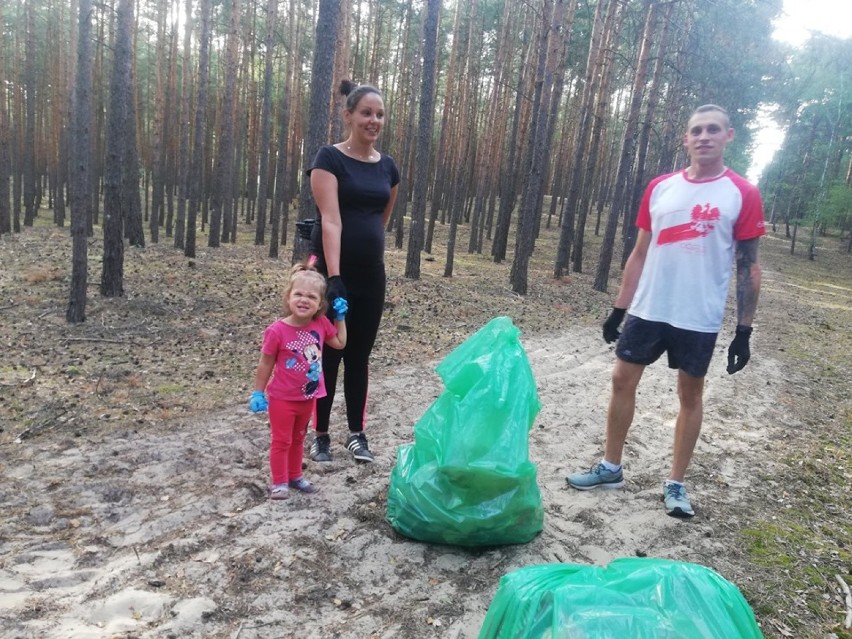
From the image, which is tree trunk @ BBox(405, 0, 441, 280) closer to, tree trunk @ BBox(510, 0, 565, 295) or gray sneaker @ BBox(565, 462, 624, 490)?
tree trunk @ BBox(510, 0, 565, 295)

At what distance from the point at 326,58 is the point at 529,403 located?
246 inches

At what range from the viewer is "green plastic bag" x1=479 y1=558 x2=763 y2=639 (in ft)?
3.82

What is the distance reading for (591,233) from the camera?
2681 cm

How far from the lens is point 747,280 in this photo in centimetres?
294

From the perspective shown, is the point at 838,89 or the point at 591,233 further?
the point at 838,89

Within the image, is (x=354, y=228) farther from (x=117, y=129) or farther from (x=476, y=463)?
→ (x=117, y=129)

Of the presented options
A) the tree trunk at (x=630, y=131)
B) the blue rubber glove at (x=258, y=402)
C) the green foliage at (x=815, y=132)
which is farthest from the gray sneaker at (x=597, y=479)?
the green foliage at (x=815, y=132)

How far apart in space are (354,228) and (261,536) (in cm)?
164

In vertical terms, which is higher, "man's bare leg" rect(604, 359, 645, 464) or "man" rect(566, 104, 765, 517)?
"man" rect(566, 104, 765, 517)

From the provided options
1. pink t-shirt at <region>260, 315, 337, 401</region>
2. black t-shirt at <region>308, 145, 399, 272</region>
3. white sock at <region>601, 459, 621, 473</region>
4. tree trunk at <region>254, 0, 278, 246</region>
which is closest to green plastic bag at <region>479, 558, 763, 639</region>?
pink t-shirt at <region>260, 315, 337, 401</region>

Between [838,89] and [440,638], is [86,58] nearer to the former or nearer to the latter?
[440,638]

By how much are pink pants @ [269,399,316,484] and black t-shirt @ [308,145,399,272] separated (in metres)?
0.79

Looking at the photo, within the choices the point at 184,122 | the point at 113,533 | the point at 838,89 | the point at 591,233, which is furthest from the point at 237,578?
the point at 838,89

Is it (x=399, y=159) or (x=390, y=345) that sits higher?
(x=399, y=159)
